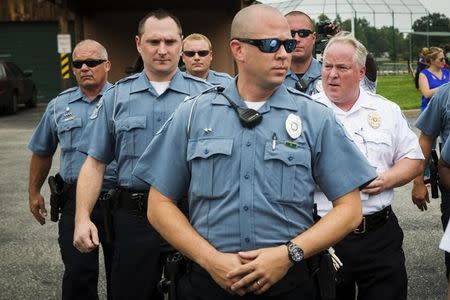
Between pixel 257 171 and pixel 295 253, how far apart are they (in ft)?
1.15

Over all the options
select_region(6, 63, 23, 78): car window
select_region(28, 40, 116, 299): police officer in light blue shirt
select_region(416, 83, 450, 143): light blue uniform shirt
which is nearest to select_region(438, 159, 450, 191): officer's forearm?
select_region(416, 83, 450, 143): light blue uniform shirt

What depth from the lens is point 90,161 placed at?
4.21m

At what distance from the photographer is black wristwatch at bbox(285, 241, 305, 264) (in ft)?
9.45

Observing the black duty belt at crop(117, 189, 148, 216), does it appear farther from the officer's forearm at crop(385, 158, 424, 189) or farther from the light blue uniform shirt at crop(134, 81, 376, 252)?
the officer's forearm at crop(385, 158, 424, 189)

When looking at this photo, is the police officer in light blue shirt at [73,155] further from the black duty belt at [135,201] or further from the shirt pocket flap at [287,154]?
the shirt pocket flap at [287,154]

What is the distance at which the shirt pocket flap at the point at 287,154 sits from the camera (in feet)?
9.80

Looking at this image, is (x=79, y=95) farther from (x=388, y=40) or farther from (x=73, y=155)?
(x=388, y=40)

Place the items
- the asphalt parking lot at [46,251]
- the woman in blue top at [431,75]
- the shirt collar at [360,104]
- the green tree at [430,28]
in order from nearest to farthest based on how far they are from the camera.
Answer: the shirt collar at [360,104]
the asphalt parking lot at [46,251]
the woman in blue top at [431,75]
the green tree at [430,28]

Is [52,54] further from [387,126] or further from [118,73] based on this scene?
[387,126]

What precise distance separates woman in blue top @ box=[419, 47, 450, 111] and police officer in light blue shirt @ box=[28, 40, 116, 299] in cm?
683

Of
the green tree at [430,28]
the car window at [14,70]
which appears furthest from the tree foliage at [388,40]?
the car window at [14,70]

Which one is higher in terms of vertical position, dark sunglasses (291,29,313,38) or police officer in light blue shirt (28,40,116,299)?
dark sunglasses (291,29,313,38)

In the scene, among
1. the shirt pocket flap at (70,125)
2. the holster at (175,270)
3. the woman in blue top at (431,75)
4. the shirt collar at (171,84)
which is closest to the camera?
the holster at (175,270)

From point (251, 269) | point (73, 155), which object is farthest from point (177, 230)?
point (73, 155)
